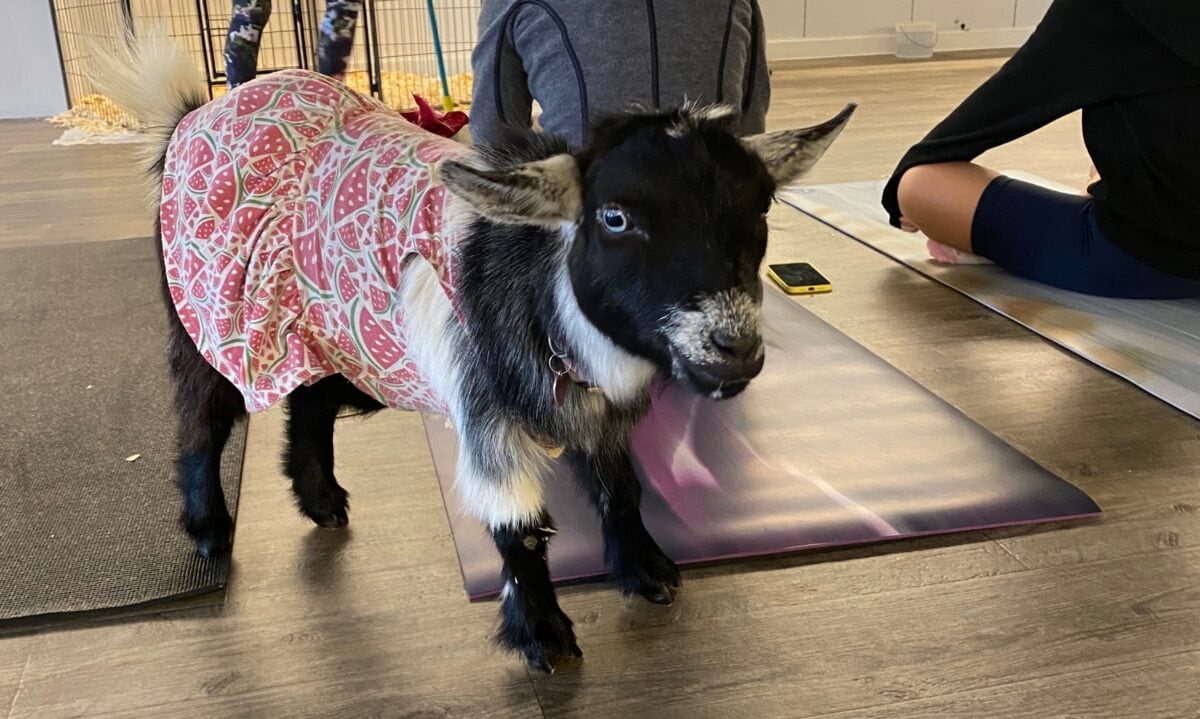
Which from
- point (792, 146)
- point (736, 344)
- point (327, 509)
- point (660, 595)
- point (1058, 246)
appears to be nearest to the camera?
point (736, 344)

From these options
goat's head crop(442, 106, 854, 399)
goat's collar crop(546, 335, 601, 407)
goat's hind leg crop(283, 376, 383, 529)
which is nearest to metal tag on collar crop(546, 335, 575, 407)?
goat's collar crop(546, 335, 601, 407)

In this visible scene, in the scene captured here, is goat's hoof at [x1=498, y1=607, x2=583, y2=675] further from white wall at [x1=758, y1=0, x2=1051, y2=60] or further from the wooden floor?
white wall at [x1=758, y1=0, x2=1051, y2=60]

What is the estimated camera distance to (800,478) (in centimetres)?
168

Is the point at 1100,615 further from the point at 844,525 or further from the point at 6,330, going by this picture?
the point at 6,330

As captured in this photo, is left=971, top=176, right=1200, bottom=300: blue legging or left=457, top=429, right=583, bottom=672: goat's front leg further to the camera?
left=971, top=176, right=1200, bottom=300: blue legging

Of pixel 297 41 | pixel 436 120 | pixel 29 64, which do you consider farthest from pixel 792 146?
pixel 29 64

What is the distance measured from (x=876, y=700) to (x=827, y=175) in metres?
2.69

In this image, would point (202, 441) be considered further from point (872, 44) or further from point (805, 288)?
point (872, 44)

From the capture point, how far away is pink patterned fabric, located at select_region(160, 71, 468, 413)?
50.2 inches

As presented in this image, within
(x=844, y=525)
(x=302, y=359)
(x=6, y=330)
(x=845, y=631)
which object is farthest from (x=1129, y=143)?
(x=6, y=330)

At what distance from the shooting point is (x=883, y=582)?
1441mm

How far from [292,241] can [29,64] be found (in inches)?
170

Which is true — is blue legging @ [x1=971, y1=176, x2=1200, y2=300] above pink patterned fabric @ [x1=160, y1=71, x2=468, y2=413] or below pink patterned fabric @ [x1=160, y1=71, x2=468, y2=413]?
below

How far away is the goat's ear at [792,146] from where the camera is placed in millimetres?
1156
